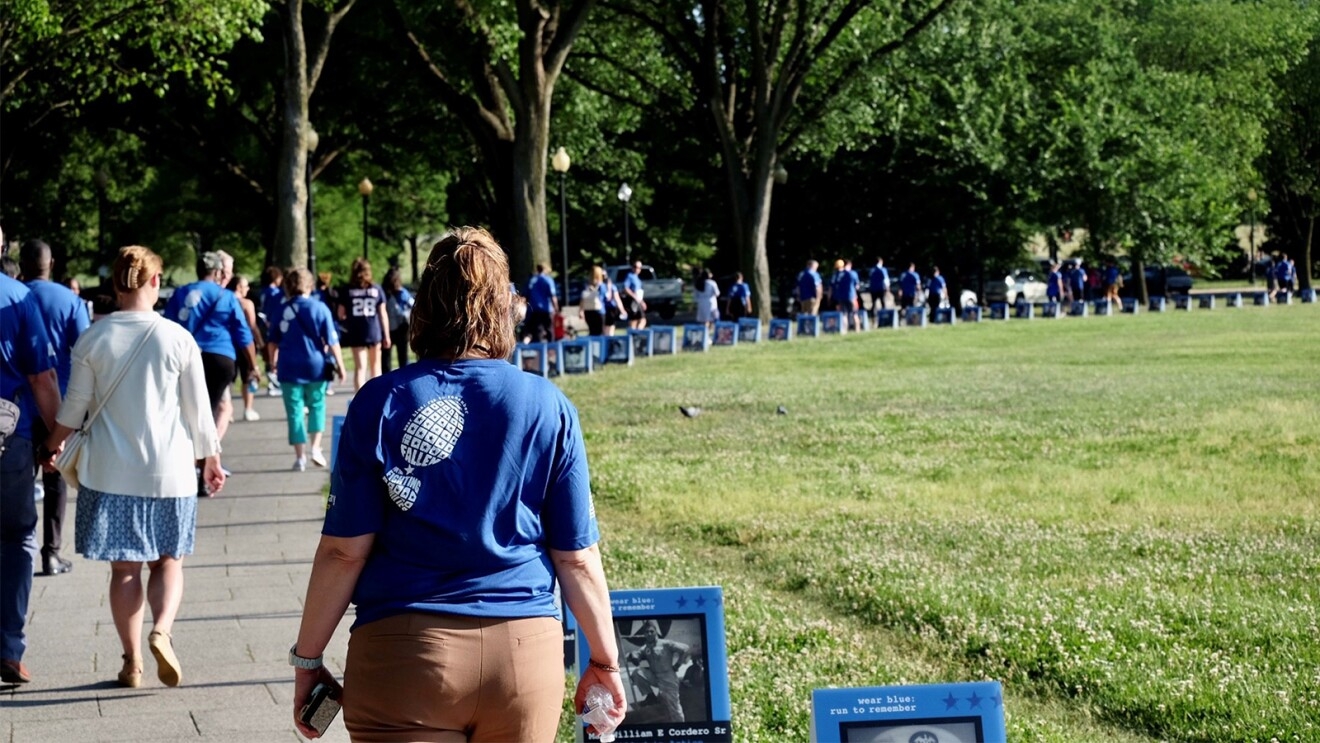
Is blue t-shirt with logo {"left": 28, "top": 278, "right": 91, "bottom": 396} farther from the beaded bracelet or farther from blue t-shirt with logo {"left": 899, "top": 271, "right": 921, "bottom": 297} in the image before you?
blue t-shirt with logo {"left": 899, "top": 271, "right": 921, "bottom": 297}

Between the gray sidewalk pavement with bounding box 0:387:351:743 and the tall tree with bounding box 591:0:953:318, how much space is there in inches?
1059

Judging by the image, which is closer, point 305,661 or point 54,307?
point 305,661

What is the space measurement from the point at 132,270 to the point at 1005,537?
6003 mm

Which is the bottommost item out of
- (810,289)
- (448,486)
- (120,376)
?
(448,486)

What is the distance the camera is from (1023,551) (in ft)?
32.6

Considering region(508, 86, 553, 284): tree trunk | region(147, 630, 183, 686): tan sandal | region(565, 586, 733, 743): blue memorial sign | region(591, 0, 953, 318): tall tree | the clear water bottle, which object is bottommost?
region(147, 630, 183, 686): tan sandal

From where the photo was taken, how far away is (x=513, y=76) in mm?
31281

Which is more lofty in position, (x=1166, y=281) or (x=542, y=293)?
(x=542, y=293)

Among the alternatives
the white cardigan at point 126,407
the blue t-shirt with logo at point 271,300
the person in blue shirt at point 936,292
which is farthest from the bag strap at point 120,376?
the person in blue shirt at point 936,292

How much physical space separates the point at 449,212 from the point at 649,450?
50.8 m

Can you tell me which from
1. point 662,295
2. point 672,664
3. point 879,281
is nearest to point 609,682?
point 672,664

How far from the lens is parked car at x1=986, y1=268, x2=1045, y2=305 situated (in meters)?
57.0

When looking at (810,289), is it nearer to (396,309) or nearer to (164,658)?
(396,309)

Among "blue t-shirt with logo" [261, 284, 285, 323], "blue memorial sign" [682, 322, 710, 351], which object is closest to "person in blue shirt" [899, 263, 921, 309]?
"blue memorial sign" [682, 322, 710, 351]
